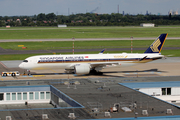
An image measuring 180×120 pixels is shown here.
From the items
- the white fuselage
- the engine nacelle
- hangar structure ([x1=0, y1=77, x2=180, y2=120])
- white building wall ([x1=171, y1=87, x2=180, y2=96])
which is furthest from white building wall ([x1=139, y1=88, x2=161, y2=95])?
the engine nacelle

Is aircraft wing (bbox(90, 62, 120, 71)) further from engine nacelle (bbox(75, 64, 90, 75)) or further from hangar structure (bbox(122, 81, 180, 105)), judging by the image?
hangar structure (bbox(122, 81, 180, 105))

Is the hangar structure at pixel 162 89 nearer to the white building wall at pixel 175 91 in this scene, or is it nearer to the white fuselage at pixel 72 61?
the white building wall at pixel 175 91

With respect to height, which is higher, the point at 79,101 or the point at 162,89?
the point at 79,101

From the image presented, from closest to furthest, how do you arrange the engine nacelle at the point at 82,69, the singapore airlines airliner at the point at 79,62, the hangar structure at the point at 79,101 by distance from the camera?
the hangar structure at the point at 79,101 → the engine nacelle at the point at 82,69 → the singapore airlines airliner at the point at 79,62

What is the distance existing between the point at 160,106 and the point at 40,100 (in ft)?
64.9

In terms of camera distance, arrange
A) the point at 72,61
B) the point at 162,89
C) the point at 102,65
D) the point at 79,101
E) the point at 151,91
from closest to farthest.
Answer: the point at 79,101 → the point at 151,91 → the point at 162,89 → the point at 102,65 → the point at 72,61

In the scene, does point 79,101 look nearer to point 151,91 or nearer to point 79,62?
point 151,91

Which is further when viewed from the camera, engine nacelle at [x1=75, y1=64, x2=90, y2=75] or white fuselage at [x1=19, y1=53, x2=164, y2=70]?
white fuselage at [x1=19, y1=53, x2=164, y2=70]

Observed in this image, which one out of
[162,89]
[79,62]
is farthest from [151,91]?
[79,62]

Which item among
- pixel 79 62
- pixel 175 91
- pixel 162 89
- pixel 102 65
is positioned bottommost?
pixel 175 91

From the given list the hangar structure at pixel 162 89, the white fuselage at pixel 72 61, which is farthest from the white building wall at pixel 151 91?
the white fuselage at pixel 72 61

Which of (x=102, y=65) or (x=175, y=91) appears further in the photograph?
(x=102, y=65)

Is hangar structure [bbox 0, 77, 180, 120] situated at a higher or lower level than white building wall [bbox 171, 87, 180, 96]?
higher

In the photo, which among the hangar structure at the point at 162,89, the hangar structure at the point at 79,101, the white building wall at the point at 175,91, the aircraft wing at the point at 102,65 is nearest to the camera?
the hangar structure at the point at 79,101
